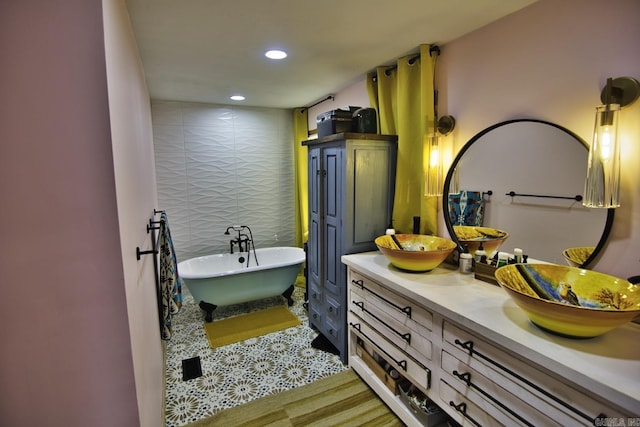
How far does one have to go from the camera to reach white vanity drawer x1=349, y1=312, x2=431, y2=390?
66.6 inches

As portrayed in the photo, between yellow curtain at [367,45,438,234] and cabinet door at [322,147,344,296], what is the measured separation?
1.48ft

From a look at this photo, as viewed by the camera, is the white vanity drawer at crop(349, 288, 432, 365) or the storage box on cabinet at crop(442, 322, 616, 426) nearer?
the storage box on cabinet at crop(442, 322, 616, 426)

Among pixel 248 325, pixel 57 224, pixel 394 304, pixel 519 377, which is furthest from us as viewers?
pixel 248 325

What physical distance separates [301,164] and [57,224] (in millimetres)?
3425

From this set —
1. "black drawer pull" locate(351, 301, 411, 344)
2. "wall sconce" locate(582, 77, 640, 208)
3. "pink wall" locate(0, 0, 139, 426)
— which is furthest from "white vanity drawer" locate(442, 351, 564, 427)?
"pink wall" locate(0, 0, 139, 426)

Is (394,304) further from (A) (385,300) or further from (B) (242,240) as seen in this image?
(B) (242,240)

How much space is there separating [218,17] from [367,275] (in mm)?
1722

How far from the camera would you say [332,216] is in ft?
8.36

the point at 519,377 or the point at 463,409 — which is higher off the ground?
the point at 519,377

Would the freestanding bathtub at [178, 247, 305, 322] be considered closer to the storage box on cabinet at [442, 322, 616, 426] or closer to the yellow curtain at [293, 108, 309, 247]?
the yellow curtain at [293, 108, 309, 247]

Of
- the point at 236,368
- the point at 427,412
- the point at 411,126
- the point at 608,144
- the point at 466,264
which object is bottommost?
the point at 236,368

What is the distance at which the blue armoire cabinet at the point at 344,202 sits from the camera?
93.0 inches

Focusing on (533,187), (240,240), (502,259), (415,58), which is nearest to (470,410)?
(502,259)

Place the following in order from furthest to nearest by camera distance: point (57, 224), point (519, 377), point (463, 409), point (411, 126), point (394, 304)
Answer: point (411, 126) → point (394, 304) → point (463, 409) → point (519, 377) → point (57, 224)
